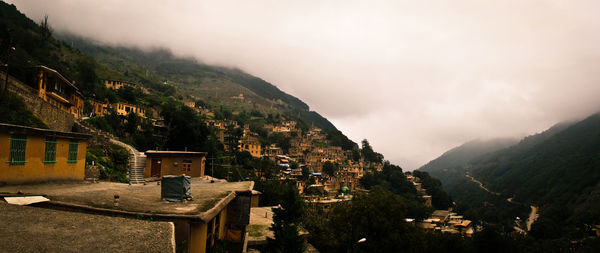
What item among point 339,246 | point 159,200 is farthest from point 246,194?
point 339,246

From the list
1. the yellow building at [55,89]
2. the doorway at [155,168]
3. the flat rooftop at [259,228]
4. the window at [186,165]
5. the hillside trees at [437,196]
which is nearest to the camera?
the flat rooftop at [259,228]

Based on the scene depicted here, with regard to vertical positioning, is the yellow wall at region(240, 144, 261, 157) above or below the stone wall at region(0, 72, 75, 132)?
below

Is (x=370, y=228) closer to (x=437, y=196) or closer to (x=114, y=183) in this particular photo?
(x=114, y=183)

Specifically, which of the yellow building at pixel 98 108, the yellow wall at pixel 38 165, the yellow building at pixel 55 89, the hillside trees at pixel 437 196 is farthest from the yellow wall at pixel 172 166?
the hillside trees at pixel 437 196

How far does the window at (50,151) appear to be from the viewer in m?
9.84

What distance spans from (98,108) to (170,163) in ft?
113

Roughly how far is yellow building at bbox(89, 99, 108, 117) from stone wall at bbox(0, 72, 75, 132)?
20763 mm

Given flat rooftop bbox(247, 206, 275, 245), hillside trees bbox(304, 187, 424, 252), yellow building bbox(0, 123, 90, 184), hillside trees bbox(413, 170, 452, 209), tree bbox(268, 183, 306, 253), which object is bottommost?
hillside trees bbox(413, 170, 452, 209)

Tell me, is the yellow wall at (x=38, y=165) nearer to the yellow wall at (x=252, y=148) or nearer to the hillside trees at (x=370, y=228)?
the hillside trees at (x=370, y=228)

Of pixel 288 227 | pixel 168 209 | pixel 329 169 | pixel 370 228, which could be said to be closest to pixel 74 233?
pixel 168 209

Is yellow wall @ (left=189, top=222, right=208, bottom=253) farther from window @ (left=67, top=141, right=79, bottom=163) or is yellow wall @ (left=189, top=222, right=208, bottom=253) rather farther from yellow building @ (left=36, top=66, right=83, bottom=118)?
yellow building @ (left=36, top=66, right=83, bottom=118)

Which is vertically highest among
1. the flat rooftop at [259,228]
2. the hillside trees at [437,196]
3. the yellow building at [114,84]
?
the yellow building at [114,84]

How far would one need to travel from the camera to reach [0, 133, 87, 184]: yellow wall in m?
8.42

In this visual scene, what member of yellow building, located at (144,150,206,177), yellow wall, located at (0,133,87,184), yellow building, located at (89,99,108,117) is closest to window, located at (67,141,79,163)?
yellow wall, located at (0,133,87,184)
